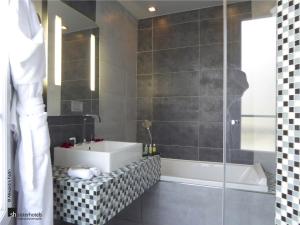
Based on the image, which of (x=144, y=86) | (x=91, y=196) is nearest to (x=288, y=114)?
(x=91, y=196)

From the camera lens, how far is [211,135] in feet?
10.8

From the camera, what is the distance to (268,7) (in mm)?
2396

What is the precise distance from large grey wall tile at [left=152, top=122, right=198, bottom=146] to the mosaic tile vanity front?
1.76 metres

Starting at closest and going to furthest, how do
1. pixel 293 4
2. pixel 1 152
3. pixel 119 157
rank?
pixel 293 4, pixel 1 152, pixel 119 157

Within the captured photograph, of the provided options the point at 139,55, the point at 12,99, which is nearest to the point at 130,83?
the point at 139,55

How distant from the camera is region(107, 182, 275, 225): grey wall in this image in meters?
2.04

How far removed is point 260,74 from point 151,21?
1863mm

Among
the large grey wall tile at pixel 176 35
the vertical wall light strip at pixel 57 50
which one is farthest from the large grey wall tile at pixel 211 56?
the vertical wall light strip at pixel 57 50

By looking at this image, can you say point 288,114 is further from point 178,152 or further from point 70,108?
point 178,152

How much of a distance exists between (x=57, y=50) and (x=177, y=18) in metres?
2.05

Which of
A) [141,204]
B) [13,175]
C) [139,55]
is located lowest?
[141,204]

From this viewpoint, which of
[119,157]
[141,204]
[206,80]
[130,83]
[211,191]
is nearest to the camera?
[119,157]

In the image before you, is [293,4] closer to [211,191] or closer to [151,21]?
[211,191]

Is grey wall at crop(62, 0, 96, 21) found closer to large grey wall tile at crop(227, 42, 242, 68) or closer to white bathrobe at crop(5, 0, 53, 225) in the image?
white bathrobe at crop(5, 0, 53, 225)
